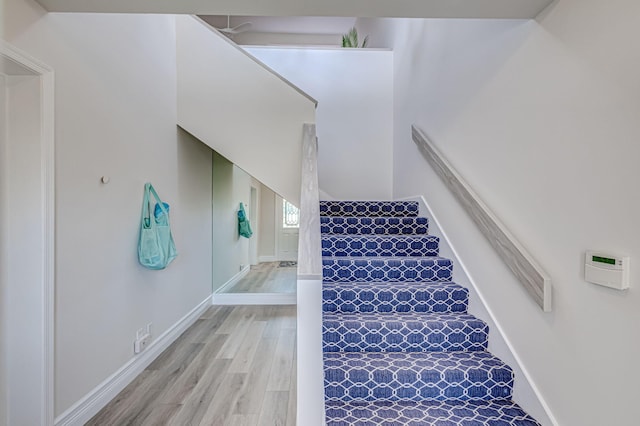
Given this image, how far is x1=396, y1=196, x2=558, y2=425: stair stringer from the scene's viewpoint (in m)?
1.62

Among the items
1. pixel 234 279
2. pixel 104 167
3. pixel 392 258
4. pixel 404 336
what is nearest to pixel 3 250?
pixel 104 167

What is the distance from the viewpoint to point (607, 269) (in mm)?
1269

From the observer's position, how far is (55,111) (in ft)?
6.12

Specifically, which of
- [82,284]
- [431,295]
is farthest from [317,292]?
[82,284]

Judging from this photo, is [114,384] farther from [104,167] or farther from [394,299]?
[394,299]

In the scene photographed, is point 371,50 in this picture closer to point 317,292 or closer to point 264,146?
point 264,146

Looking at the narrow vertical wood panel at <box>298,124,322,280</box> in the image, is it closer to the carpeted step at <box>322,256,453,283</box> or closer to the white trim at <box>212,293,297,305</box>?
the carpeted step at <box>322,256,453,283</box>

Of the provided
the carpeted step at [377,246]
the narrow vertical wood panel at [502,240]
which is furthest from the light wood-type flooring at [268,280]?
the narrow vertical wood panel at [502,240]

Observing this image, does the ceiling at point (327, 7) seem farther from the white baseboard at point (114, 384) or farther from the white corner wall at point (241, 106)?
the white baseboard at point (114, 384)

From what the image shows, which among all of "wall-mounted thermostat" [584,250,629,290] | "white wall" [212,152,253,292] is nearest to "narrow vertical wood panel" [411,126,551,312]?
"wall-mounted thermostat" [584,250,629,290]

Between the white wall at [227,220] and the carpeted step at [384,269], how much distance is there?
2557 mm

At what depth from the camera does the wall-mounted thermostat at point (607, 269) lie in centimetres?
121

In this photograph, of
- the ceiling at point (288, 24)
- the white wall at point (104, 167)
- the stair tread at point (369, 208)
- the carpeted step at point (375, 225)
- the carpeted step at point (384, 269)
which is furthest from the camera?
the ceiling at point (288, 24)

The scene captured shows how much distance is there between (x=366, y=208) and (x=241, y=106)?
1471 millimetres
